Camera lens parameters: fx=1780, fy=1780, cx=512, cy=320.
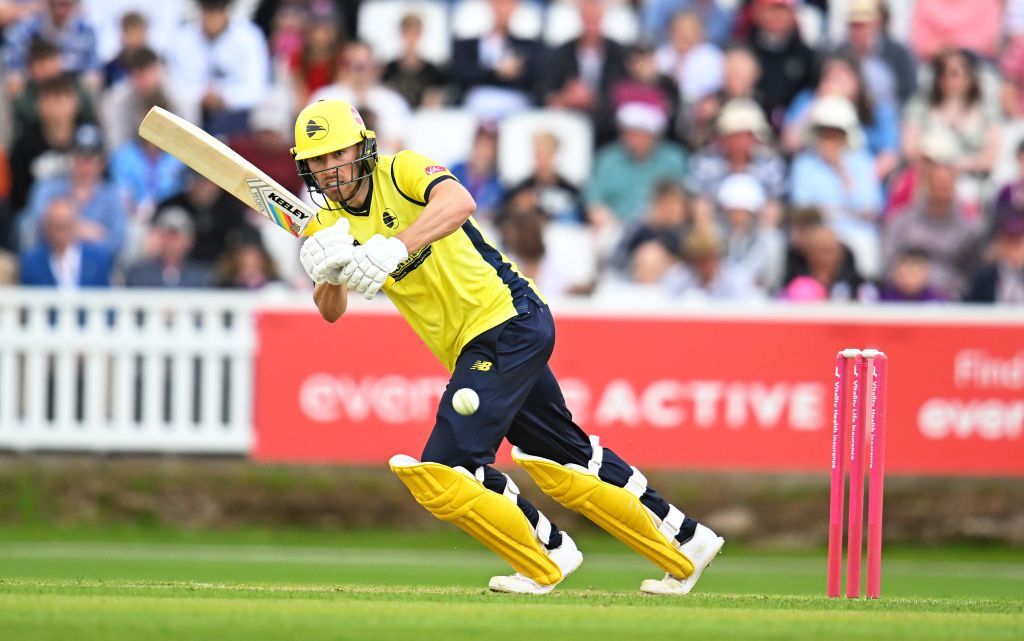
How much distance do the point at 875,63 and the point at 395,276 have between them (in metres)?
7.44

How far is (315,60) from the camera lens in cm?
1264

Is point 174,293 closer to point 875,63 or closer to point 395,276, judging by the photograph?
point 395,276

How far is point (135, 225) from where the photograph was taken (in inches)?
462

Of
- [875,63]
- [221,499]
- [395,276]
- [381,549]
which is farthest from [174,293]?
[875,63]

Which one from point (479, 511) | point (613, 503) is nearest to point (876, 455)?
point (613, 503)

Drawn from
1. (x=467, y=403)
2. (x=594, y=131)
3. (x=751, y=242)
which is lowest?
(x=467, y=403)

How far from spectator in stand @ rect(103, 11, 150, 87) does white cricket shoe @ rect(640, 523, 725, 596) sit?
7.06 metres

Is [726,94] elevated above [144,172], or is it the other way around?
[726,94]

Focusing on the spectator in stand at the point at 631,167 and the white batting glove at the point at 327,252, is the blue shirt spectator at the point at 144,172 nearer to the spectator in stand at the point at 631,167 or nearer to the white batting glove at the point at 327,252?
the spectator in stand at the point at 631,167

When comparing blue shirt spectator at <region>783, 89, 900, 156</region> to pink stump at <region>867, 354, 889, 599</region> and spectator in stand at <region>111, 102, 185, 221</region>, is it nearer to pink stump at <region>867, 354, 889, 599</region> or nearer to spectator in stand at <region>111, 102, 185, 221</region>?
spectator in stand at <region>111, 102, 185, 221</region>

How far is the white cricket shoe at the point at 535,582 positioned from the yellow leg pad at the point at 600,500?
0.15 metres

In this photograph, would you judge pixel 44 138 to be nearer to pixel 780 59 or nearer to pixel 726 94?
pixel 726 94

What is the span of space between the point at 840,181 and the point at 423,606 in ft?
23.2

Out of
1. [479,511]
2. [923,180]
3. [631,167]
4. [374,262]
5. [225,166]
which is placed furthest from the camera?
[631,167]
